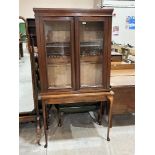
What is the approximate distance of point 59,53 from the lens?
7.67ft

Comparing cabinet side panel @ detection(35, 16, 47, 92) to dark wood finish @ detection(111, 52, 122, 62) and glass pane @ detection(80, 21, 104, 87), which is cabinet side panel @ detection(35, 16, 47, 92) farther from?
dark wood finish @ detection(111, 52, 122, 62)

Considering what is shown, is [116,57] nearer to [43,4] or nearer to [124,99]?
[124,99]

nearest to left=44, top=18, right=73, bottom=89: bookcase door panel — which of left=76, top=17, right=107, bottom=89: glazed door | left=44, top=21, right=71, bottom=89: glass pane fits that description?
left=44, top=21, right=71, bottom=89: glass pane

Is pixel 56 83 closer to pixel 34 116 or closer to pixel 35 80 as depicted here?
pixel 35 80

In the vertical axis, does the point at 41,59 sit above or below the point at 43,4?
below

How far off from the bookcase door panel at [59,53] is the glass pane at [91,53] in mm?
145

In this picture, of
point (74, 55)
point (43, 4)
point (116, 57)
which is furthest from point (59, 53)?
point (43, 4)

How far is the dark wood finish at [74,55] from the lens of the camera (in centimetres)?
210

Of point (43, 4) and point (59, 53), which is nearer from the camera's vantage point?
point (59, 53)

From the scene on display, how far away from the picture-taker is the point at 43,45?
2170 mm

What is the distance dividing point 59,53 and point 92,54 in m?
0.37
